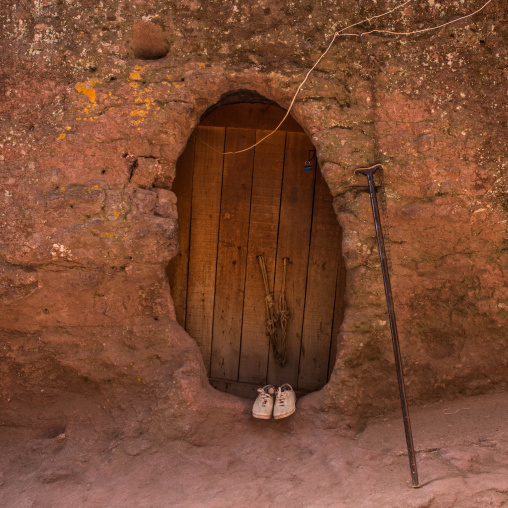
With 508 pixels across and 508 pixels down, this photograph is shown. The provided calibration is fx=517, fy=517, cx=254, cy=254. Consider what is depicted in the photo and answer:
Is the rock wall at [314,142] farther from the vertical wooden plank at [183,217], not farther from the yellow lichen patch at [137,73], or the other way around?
the vertical wooden plank at [183,217]

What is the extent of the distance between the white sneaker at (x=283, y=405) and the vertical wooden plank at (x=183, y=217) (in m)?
0.92

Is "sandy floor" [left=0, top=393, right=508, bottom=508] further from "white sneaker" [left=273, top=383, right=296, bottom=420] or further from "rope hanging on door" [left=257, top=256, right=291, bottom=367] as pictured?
"rope hanging on door" [left=257, top=256, right=291, bottom=367]

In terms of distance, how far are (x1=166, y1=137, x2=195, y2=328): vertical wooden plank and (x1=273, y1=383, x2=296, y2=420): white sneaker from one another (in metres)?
0.92

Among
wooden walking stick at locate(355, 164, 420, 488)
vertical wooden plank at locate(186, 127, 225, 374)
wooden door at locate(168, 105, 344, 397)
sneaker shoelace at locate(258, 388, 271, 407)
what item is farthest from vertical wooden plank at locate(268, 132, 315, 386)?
wooden walking stick at locate(355, 164, 420, 488)

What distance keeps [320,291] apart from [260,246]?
17.5 inches

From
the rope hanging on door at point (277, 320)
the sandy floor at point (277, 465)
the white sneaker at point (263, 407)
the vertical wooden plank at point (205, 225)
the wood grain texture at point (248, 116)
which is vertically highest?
the wood grain texture at point (248, 116)

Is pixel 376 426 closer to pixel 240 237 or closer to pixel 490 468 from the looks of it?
pixel 490 468

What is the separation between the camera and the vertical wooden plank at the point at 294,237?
301 centimetres

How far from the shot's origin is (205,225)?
3.10 metres

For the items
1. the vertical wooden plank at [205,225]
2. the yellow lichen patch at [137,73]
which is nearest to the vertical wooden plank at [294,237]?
the vertical wooden plank at [205,225]

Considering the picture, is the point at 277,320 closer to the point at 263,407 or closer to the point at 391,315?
the point at 263,407

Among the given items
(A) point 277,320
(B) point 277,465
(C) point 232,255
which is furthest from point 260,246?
(B) point 277,465

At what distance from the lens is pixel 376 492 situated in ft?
6.48

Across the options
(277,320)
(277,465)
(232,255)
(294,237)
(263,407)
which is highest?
(294,237)
